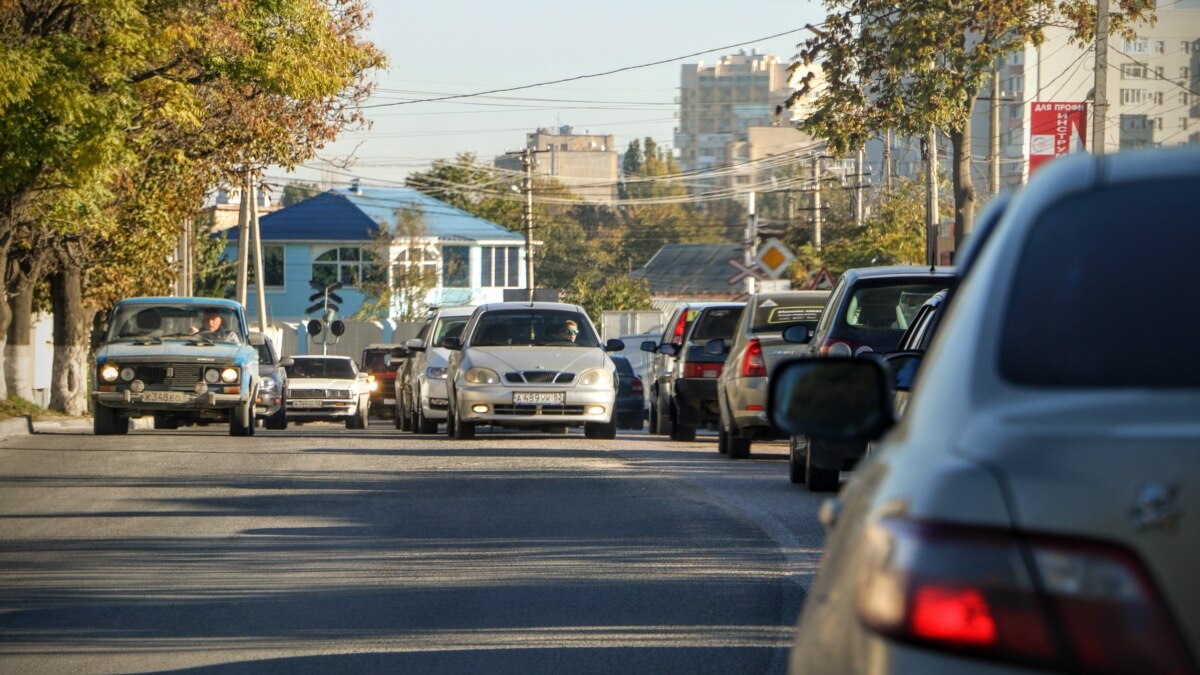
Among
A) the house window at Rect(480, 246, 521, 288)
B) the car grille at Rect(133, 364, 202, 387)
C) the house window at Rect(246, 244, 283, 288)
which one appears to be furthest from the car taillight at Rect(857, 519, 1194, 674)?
the house window at Rect(480, 246, 521, 288)

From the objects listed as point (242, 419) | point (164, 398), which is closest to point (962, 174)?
point (242, 419)

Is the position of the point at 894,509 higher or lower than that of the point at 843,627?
higher

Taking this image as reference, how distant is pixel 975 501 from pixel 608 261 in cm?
11356

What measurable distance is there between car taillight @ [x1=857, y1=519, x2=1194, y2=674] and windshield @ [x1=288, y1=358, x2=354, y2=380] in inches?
1429

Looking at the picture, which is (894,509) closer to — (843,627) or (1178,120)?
(843,627)

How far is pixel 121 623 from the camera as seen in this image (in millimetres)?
8180

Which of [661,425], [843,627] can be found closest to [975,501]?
[843,627]

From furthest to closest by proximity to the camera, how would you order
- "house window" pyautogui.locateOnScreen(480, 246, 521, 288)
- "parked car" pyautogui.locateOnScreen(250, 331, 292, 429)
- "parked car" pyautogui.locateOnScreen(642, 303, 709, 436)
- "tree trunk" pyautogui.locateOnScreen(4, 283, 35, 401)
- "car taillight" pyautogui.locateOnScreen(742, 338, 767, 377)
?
"house window" pyautogui.locateOnScreen(480, 246, 521, 288)
"tree trunk" pyautogui.locateOnScreen(4, 283, 35, 401)
"parked car" pyautogui.locateOnScreen(250, 331, 292, 429)
"parked car" pyautogui.locateOnScreen(642, 303, 709, 436)
"car taillight" pyautogui.locateOnScreen(742, 338, 767, 377)

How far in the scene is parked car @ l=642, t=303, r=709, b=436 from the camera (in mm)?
24672

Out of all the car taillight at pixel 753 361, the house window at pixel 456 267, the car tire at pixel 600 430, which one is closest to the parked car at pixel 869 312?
the car taillight at pixel 753 361

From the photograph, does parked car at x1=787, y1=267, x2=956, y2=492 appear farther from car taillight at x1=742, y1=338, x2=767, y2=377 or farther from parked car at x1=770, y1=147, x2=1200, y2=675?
parked car at x1=770, y1=147, x2=1200, y2=675

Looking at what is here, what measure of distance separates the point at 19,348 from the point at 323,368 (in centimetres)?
834

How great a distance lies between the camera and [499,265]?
294ft

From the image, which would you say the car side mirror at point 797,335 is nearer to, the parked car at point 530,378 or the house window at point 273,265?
the parked car at point 530,378
